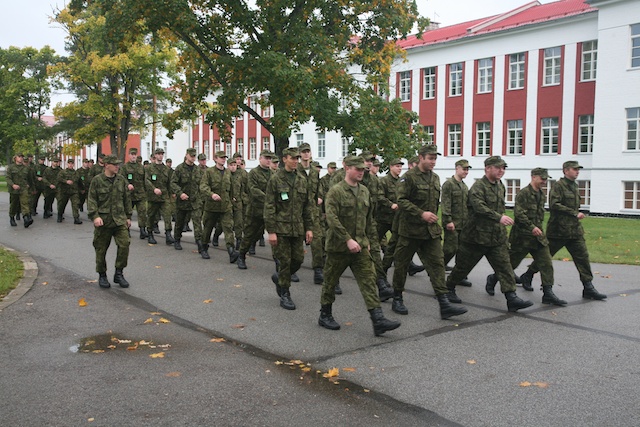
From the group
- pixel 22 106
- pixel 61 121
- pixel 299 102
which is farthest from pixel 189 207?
pixel 22 106

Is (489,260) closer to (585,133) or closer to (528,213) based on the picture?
(528,213)

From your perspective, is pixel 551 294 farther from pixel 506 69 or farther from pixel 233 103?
pixel 506 69

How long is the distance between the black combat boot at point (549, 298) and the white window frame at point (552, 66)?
27148mm

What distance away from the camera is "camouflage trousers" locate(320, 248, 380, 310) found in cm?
702

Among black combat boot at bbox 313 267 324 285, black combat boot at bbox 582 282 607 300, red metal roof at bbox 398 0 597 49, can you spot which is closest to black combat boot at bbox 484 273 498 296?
black combat boot at bbox 582 282 607 300

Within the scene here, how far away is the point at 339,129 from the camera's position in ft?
62.2

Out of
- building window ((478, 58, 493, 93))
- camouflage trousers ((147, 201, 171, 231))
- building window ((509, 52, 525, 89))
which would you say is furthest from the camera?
building window ((478, 58, 493, 93))

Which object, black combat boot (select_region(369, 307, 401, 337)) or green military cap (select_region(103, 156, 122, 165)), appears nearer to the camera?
black combat boot (select_region(369, 307, 401, 337))

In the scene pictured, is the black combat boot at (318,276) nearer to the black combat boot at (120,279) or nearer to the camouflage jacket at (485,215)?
the camouflage jacket at (485,215)

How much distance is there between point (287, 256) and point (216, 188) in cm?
506

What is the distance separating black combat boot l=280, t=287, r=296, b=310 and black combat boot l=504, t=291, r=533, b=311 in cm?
273

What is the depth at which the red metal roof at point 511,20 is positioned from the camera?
3384cm

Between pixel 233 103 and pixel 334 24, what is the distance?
3816 mm

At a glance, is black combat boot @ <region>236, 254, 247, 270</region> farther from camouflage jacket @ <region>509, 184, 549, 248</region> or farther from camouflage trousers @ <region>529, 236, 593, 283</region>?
camouflage trousers @ <region>529, 236, 593, 283</region>
